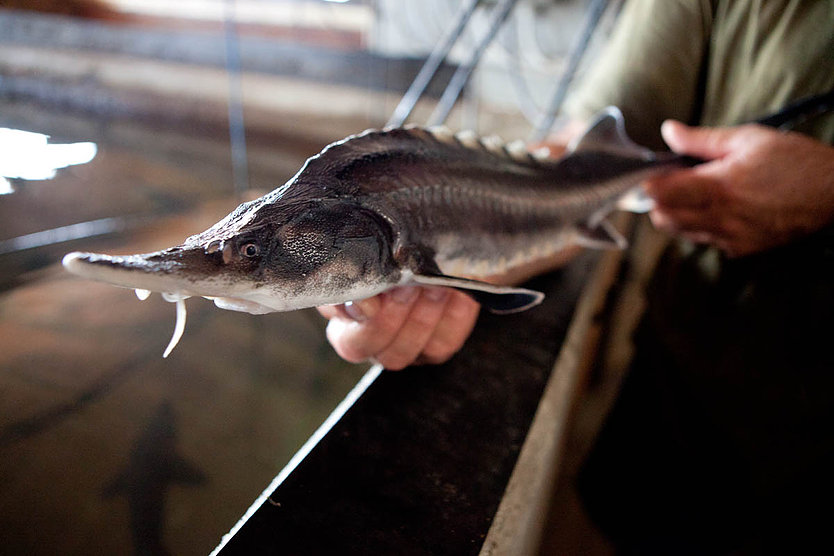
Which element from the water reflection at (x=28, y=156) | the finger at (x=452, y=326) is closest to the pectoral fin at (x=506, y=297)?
the finger at (x=452, y=326)

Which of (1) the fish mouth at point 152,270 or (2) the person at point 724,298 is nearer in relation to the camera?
(1) the fish mouth at point 152,270

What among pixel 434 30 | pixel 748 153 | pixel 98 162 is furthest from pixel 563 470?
pixel 434 30

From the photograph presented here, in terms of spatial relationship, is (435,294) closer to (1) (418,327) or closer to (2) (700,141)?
(1) (418,327)

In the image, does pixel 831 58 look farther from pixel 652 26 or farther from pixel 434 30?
pixel 434 30

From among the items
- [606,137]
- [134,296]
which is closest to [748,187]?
[606,137]

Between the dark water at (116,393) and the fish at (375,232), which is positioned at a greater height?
the fish at (375,232)

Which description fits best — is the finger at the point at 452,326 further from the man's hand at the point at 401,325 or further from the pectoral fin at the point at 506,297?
the pectoral fin at the point at 506,297

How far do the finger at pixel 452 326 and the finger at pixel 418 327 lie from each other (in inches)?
0.7

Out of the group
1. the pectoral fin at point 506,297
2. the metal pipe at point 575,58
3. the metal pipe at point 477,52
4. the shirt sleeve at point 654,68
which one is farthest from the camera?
the metal pipe at point 575,58

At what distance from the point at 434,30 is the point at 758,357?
343 centimetres

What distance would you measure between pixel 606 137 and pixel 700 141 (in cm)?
27

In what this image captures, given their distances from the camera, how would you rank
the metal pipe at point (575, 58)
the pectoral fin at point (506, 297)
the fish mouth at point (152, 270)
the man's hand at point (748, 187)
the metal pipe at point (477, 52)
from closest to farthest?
the fish mouth at point (152, 270) < the pectoral fin at point (506, 297) < the man's hand at point (748, 187) < the metal pipe at point (477, 52) < the metal pipe at point (575, 58)

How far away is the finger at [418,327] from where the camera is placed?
0.79 metres

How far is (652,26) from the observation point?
4.78 ft
